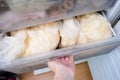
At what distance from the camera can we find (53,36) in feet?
2.70

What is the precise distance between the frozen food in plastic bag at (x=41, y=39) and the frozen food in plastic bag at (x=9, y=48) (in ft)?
0.16

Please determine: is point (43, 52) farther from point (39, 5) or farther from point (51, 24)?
point (39, 5)

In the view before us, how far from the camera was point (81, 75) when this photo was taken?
1307 millimetres

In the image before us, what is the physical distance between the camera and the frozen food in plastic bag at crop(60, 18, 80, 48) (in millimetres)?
828

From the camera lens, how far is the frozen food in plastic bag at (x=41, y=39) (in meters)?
0.81

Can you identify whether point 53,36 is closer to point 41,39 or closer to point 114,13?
point 41,39

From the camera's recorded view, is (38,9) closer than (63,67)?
Yes

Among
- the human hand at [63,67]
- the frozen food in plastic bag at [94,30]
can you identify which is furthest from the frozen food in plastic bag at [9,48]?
the frozen food in plastic bag at [94,30]

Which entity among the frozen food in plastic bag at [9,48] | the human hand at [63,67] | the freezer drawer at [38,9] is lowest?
the human hand at [63,67]

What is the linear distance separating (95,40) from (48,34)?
0.26 meters

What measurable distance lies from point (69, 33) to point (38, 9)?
235 millimetres

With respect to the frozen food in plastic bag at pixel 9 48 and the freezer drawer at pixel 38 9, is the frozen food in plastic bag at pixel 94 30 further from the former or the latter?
the frozen food in plastic bag at pixel 9 48

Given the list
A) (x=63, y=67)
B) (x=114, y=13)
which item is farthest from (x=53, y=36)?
(x=114, y=13)

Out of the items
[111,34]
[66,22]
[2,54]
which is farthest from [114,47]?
[2,54]
